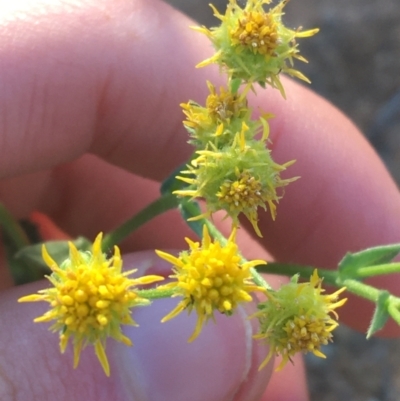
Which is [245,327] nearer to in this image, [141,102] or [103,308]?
[103,308]

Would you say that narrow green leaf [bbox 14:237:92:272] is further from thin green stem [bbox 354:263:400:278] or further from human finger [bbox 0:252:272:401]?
thin green stem [bbox 354:263:400:278]

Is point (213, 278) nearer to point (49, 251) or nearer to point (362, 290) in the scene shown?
point (362, 290)

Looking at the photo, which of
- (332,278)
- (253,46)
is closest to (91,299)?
(332,278)

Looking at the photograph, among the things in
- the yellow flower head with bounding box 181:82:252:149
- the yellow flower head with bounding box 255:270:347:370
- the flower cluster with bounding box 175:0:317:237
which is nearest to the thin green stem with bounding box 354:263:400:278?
the yellow flower head with bounding box 255:270:347:370

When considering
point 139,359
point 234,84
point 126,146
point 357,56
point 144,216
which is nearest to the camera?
point 234,84

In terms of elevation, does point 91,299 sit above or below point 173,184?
below

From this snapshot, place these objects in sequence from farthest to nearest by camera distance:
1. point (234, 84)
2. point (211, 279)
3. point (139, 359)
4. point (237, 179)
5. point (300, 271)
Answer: point (139, 359) < point (300, 271) < point (234, 84) < point (237, 179) < point (211, 279)
